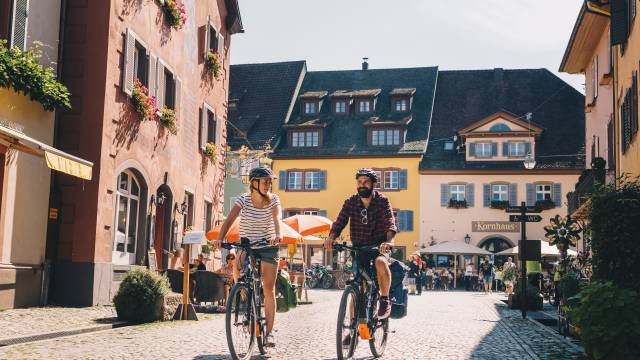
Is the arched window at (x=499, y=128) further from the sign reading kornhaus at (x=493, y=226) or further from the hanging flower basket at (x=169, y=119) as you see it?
the hanging flower basket at (x=169, y=119)

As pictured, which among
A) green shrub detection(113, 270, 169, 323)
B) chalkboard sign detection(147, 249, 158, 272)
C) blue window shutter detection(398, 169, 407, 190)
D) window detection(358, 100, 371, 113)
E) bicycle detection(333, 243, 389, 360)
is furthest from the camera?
window detection(358, 100, 371, 113)

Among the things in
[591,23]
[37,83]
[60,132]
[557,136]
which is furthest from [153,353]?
[557,136]

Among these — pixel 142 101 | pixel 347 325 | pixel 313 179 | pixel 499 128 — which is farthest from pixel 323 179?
pixel 347 325

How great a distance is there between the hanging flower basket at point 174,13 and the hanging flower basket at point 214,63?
3.69m

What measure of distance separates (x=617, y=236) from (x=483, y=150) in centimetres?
4164

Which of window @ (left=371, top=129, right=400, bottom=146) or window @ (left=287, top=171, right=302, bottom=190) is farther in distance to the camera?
window @ (left=287, top=171, right=302, bottom=190)

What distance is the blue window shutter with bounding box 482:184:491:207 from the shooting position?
164ft

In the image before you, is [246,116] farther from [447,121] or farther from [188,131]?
[188,131]

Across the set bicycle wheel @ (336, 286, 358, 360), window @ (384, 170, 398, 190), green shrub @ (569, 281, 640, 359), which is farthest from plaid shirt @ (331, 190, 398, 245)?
window @ (384, 170, 398, 190)

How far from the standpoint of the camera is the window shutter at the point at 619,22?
18688 millimetres

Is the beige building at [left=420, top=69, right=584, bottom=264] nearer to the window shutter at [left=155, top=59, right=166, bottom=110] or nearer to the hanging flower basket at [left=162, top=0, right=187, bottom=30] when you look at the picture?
the hanging flower basket at [left=162, top=0, right=187, bottom=30]

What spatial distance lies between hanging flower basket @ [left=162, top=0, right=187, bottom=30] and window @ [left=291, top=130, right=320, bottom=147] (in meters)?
31.5

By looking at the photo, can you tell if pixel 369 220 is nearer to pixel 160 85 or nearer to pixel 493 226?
pixel 160 85

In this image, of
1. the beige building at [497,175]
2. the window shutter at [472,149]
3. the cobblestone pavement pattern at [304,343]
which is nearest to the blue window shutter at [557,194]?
the beige building at [497,175]
